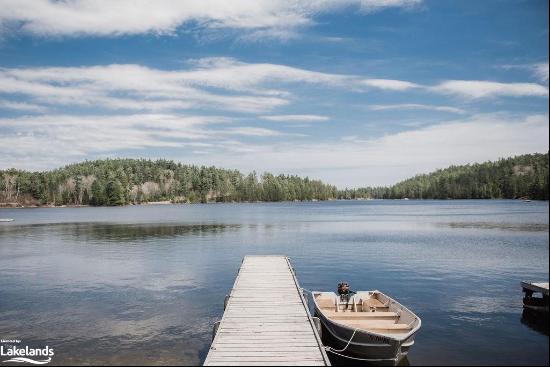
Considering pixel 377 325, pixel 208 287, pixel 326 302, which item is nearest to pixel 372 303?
pixel 326 302

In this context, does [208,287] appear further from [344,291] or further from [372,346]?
[372,346]

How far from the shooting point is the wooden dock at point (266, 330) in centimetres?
1485

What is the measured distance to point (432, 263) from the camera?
46.4 meters

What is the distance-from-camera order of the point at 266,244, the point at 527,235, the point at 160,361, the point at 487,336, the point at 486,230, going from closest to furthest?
the point at 160,361 < the point at 487,336 < the point at 266,244 < the point at 527,235 < the point at 486,230

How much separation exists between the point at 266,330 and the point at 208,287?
1877cm

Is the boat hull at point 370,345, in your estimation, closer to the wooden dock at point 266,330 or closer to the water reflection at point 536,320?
the wooden dock at point 266,330

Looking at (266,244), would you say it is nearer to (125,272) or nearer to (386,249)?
(386,249)

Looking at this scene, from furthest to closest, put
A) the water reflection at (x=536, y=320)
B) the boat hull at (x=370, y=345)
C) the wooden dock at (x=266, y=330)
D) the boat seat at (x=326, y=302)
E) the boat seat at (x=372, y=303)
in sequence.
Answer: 1. the water reflection at (x=536, y=320)
2. the boat seat at (x=326, y=302)
3. the boat seat at (x=372, y=303)
4. the boat hull at (x=370, y=345)
5. the wooden dock at (x=266, y=330)

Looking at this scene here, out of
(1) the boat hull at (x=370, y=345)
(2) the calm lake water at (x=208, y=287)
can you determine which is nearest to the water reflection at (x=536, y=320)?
(2) the calm lake water at (x=208, y=287)

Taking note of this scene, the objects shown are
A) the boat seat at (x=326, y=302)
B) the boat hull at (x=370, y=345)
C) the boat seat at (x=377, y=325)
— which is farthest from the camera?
the boat seat at (x=326, y=302)

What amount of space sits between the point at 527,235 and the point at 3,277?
72084mm

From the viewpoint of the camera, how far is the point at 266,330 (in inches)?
694

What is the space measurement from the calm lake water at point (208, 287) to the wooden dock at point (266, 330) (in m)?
3.11

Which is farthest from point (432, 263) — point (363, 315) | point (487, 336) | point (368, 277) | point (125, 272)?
point (125, 272)
